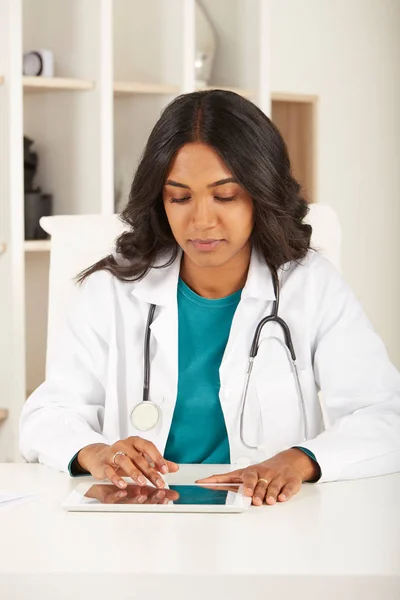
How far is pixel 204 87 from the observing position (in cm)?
357

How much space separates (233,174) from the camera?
180 cm

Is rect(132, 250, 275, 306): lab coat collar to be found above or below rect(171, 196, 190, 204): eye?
below

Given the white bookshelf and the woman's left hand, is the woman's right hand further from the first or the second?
the white bookshelf

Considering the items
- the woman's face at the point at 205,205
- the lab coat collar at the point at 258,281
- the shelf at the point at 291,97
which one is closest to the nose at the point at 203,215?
the woman's face at the point at 205,205

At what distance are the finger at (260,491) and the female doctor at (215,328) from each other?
0.22 meters

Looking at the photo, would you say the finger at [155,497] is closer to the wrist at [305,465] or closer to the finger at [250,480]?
the finger at [250,480]

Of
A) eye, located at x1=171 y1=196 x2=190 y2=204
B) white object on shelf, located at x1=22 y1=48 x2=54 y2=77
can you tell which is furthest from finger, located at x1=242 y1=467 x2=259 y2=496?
white object on shelf, located at x1=22 y1=48 x2=54 y2=77

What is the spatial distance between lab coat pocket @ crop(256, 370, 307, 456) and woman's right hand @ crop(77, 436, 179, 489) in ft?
1.28

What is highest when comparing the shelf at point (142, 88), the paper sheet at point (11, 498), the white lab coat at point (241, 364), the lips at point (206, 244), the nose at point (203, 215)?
the shelf at point (142, 88)

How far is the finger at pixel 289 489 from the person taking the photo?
147 centimetres

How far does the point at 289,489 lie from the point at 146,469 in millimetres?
224

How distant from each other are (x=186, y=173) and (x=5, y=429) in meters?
1.61

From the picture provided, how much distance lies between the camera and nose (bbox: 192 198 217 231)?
178 cm

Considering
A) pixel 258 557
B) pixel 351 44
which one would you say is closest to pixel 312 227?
pixel 258 557
